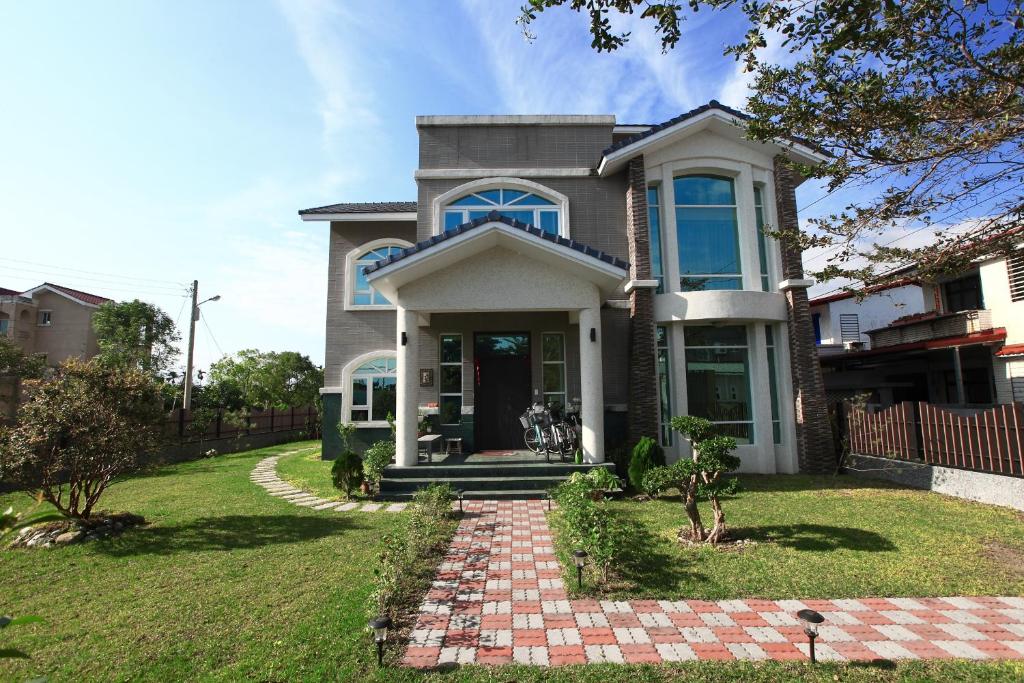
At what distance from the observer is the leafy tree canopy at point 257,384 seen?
93.2 feet

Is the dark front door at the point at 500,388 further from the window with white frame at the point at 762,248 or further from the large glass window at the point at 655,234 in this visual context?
the window with white frame at the point at 762,248

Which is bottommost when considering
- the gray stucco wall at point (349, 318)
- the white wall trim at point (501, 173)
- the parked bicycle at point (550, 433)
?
the parked bicycle at point (550, 433)

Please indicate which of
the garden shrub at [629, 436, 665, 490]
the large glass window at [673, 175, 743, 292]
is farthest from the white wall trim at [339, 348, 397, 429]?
the large glass window at [673, 175, 743, 292]

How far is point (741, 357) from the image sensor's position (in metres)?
10.9

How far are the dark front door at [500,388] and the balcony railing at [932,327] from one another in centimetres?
1481

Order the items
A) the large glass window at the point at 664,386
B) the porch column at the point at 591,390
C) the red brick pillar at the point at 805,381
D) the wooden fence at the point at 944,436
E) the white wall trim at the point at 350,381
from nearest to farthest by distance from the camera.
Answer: the wooden fence at the point at 944,436 → the porch column at the point at 591,390 → the red brick pillar at the point at 805,381 → the large glass window at the point at 664,386 → the white wall trim at the point at 350,381

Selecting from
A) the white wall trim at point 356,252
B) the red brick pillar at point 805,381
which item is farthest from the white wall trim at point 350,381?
the red brick pillar at point 805,381

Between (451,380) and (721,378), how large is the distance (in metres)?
6.32

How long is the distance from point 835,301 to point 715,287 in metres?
16.4

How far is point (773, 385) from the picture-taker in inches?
427

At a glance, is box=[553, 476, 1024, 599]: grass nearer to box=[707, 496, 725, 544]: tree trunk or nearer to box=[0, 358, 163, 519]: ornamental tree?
box=[707, 496, 725, 544]: tree trunk

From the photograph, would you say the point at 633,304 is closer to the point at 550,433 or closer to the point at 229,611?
the point at 550,433

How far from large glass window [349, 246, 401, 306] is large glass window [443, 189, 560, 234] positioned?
2.30 metres

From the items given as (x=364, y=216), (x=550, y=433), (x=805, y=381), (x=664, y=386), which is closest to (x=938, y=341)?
(x=805, y=381)
